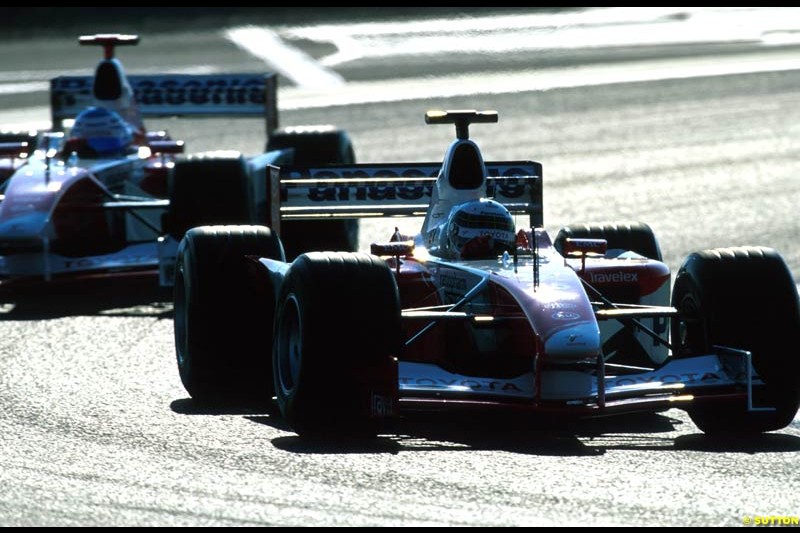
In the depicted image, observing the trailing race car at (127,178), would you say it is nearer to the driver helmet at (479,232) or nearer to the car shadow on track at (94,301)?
the car shadow on track at (94,301)

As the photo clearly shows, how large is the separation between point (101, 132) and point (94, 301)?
8.12 ft

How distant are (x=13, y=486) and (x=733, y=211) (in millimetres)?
13346

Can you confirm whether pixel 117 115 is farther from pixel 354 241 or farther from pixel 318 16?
pixel 318 16

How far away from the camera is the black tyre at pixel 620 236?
12758 mm

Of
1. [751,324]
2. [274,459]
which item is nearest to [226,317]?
[274,459]

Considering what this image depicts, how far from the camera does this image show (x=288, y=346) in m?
10.4

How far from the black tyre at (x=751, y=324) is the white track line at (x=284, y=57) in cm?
2310

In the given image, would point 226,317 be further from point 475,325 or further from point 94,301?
point 94,301

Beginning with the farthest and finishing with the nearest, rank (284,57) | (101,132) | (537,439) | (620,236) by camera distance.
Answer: (284,57), (101,132), (620,236), (537,439)

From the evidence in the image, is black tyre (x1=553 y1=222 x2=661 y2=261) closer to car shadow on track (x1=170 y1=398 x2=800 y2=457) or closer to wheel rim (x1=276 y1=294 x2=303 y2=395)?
car shadow on track (x1=170 y1=398 x2=800 y2=457)

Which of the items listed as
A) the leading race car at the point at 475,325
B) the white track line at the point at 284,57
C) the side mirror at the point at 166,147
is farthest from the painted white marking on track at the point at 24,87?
the leading race car at the point at 475,325

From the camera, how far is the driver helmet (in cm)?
1131

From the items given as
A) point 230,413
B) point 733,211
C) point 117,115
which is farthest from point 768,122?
point 230,413

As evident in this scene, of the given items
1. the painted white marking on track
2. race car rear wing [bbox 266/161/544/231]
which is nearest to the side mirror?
race car rear wing [bbox 266/161/544/231]
